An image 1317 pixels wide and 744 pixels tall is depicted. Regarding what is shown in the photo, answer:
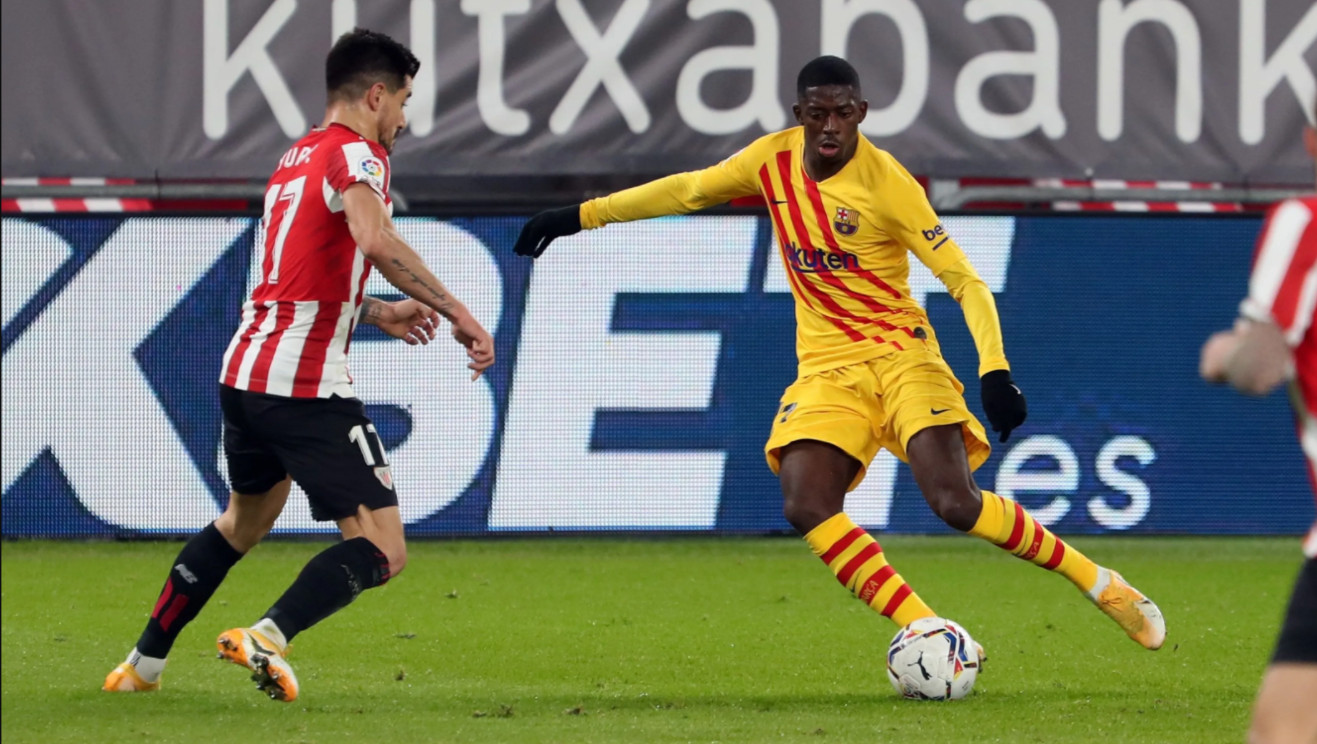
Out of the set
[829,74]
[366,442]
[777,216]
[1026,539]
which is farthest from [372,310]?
[1026,539]

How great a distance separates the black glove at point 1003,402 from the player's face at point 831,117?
3.03 ft

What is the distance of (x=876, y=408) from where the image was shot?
232 inches

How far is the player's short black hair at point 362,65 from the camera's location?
17.3ft

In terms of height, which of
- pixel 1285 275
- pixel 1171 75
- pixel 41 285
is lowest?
pixel 41 285

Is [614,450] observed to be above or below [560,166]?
below

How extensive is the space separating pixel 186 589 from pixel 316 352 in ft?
2.86

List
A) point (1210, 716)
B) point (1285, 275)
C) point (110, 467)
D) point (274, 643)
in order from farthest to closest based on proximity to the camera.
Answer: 1. point (110, 467)
2. point (1210, 716)
3. point (274, 643)
4. point (1285, 275)

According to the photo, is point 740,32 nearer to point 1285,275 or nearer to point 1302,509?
point 1302,509

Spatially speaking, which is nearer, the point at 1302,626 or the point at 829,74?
the point at 1302,626

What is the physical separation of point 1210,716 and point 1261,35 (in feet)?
19.1

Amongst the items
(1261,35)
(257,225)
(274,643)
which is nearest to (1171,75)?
(1261,35)

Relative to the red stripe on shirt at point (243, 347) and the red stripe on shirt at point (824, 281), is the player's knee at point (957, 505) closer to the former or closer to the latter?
the red stripe on shirt at point (824, 281)

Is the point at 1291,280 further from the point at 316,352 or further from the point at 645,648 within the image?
the point at 645,648

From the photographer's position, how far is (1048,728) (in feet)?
16.3
